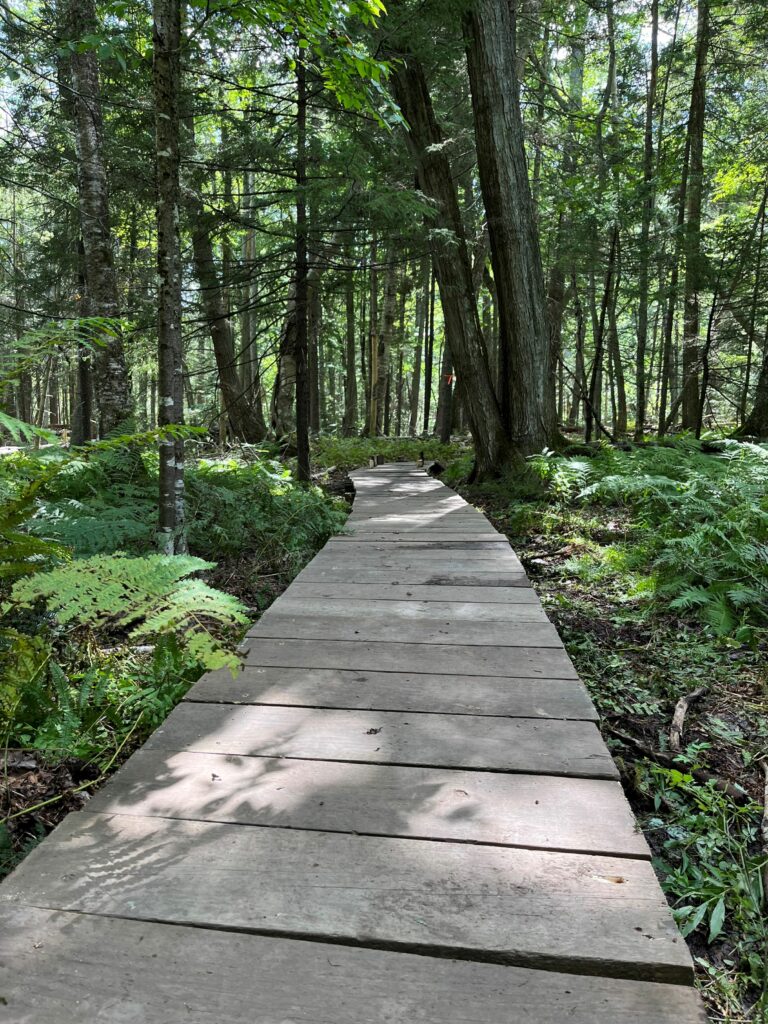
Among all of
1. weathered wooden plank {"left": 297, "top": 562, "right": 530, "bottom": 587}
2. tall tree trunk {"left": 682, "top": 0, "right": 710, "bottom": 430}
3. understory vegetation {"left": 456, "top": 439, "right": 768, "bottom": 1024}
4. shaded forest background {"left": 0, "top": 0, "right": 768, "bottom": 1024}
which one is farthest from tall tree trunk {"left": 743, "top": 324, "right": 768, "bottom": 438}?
weathered wooden plank {"left": 297, "top": 562, "right": 530, "bottom": 587}

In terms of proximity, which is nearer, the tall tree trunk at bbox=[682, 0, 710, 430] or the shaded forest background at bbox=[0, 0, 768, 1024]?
the shaded forest background at bbox=[0, 0, 768, 1024]

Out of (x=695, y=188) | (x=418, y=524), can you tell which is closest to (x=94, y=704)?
(x=418, y=524)

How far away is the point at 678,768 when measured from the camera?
2402mm

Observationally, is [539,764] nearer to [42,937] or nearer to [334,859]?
[334,859]

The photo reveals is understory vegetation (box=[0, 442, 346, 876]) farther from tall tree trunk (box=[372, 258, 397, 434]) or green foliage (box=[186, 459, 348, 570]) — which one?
tall tree trunk (box=[372, 258, 397, 434])

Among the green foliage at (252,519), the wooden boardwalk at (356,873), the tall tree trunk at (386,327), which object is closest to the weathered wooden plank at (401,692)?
the wooden boardwalk at (356,873)

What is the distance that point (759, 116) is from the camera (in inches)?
573

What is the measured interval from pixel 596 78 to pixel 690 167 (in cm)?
1540

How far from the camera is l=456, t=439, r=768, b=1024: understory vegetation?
1735 mm

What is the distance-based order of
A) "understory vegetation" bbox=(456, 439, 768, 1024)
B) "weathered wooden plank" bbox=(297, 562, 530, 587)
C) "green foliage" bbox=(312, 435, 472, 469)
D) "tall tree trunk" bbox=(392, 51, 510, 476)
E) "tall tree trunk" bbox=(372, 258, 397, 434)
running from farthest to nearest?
"tall tree trunk" bbox=(372, 258, 397, 434), "green foliage" bbox=(312, 435, 472, 469), "tall tree trunk" bbox=(392, 51, 510, 476), "weathered wooden plank" bbox=(297, 562, 530, 587), "understory vegetation" bbox=(456, 439, 768, 1024)

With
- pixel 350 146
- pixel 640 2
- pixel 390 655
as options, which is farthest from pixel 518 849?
pixel 640 2

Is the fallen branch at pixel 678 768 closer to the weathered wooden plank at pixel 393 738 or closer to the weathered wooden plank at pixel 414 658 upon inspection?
the weathered wooden plank at pixel 414 658

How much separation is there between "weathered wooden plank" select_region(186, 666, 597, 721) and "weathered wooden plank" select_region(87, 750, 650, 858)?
1.38 feet

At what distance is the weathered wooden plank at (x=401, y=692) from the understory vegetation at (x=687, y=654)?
36 centimetres
